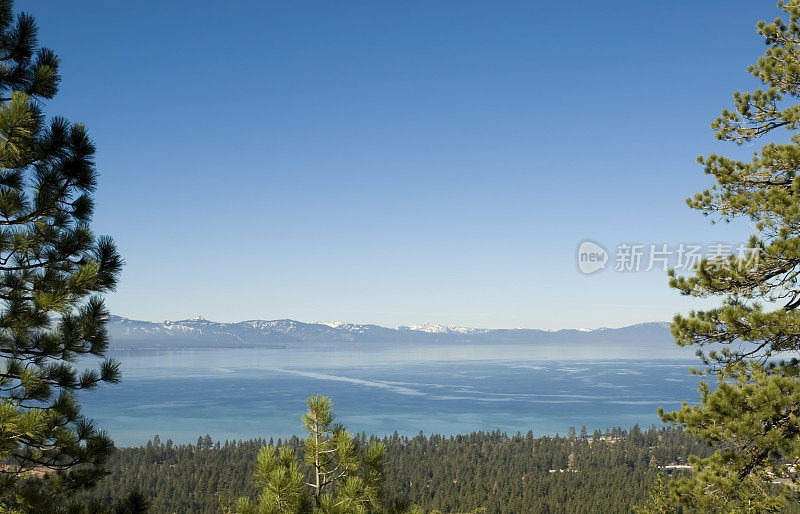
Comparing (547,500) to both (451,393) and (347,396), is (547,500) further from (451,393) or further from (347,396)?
(451,393)

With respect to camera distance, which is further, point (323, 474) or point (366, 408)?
point (366, 408)

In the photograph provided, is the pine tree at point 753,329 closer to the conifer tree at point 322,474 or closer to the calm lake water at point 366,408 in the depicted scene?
the conifer tree at point 322,474

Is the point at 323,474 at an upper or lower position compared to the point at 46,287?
lower

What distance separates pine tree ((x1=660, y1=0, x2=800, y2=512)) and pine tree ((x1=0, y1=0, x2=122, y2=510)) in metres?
6.75

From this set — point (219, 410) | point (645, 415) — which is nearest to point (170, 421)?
point (219, 410)

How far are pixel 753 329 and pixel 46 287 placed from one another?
8.01m

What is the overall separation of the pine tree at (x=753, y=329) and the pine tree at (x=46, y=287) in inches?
266

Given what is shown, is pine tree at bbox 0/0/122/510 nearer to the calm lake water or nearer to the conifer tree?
the conifer tree

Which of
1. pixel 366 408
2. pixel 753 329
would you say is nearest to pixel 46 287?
pixel 753 329

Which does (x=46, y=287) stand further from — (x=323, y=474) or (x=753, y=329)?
(x=753, y=329)

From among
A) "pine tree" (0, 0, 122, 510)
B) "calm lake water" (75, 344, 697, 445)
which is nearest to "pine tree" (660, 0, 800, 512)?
"pine tree" (0, 0, 122, 510)

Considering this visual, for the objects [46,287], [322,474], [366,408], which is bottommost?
[366,408]

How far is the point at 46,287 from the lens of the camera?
499cm

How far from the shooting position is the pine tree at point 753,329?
5.96 meters
